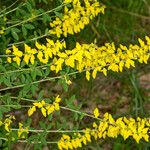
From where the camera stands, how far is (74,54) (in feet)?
6.16

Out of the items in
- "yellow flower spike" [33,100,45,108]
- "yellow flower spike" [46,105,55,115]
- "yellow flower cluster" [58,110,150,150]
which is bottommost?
"yellow flower cluster" [58,110,150,150]

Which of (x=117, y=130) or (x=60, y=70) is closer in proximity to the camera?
(x=117, y=130)

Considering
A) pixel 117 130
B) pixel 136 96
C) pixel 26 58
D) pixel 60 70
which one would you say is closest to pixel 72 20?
pixel 60 70

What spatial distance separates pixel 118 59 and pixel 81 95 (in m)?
1.19

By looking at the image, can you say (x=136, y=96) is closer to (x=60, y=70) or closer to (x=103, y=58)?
(x=60, y=70)

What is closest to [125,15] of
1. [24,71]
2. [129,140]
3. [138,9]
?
[138,9]

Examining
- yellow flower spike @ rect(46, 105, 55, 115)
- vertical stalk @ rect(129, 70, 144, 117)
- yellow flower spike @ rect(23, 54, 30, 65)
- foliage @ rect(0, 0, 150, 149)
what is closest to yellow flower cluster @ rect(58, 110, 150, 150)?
foliage @ rect(0, 0, 150, 149)

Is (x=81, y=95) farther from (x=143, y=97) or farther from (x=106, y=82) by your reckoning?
(x=143, y=97)

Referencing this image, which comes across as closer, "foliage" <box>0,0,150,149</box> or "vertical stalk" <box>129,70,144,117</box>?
"foliage" <box>0,0,150,149</box>

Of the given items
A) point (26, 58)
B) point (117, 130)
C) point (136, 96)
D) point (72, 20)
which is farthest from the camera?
point (136, 96)

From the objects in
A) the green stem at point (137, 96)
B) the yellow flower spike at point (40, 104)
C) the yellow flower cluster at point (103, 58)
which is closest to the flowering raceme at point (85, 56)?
the yellow flower cluster at point (103, 58)

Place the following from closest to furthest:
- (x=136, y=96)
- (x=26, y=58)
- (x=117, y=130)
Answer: (x=26, y=58)
(x=117, y=130)
(x=136, y=96)

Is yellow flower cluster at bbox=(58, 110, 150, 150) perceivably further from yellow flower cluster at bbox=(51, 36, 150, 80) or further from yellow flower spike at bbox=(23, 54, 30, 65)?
yellow flower spike at bbox=(23, 54, 30, 65)

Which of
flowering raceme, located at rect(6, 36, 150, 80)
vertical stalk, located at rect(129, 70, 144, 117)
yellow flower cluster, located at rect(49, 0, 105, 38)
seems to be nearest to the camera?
flowering raceme, located at rect(6, 36, 150, 80)
